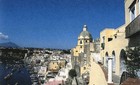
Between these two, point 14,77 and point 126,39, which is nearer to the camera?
point 126,39

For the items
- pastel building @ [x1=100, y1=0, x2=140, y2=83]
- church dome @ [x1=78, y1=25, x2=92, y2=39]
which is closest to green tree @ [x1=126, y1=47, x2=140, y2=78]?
pastel building @ [x1=100, y1=0, x2=140, y2=83]

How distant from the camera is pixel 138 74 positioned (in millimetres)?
6527

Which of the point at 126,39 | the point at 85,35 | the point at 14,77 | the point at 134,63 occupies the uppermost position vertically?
the point at 85,35

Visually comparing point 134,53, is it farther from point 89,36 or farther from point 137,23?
point 89,36

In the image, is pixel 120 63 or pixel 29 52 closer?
pixel 120 63

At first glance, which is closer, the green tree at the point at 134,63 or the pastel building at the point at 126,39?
the green tree at the point at 134,63

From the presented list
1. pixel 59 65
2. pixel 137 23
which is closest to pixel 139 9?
pixel 137 23

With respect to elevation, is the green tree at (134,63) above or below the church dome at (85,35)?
below

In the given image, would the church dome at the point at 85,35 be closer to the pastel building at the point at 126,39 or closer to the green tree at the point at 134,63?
the pastel building at the point at 126,39

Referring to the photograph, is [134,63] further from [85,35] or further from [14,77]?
[14,77]

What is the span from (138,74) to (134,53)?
0.57m

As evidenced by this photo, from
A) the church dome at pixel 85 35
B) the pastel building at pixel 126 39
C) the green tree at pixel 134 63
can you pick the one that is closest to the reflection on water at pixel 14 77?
the church dome at pixel 85 35

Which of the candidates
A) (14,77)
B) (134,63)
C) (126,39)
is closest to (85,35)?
(126,39)

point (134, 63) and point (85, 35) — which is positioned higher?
point (85, 35)
